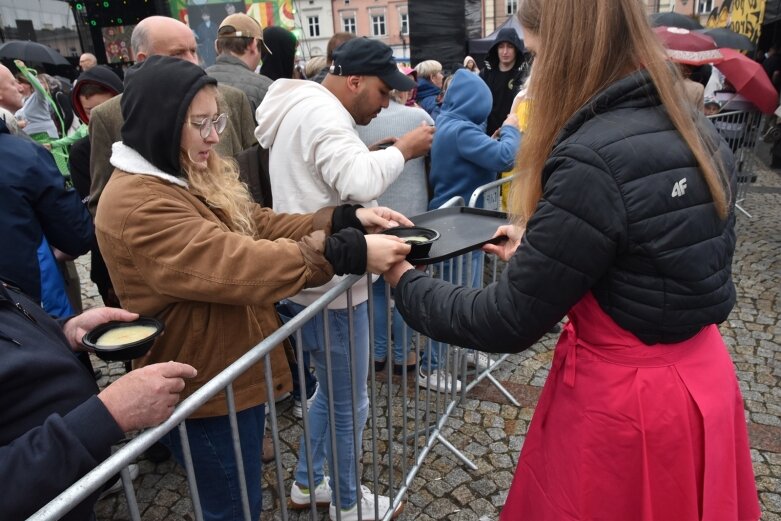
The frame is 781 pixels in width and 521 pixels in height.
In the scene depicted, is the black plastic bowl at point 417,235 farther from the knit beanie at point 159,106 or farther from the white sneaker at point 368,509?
the white sneaker at point 368,509

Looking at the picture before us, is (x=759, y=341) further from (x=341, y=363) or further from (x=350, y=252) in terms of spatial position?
(x=350, y=252)

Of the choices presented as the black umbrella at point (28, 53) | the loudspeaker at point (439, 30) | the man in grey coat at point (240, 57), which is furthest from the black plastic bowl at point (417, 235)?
the black umbrella at point (28, 53)

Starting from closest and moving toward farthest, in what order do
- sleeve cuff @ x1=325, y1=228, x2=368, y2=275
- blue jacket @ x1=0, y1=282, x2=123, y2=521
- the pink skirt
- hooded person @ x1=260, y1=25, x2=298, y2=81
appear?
blue jacket @ x1=0, y1=282, x2=123, y2=521
the pink skirt
sleeve cuff @ x1=325, y1=228, x2=368, y2=275
hooded person @ x1=260, y1=25, x2=298, y2=81

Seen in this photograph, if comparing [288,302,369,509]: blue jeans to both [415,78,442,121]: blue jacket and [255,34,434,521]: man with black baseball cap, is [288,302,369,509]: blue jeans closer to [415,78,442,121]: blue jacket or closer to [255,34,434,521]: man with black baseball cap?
[255,34,434,521]: man with black baseball cap

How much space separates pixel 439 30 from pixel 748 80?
13.1ft

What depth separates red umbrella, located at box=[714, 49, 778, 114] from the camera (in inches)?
263

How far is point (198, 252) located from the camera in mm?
1468

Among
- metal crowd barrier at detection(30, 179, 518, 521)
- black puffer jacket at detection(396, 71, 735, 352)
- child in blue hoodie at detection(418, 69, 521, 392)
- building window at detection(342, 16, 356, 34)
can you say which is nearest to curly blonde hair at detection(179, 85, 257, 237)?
metal crowd barrier at detection(30, 179, 518, 521)

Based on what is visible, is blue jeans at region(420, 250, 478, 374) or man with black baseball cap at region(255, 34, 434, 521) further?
blue jeans at region(420, 250, 478, 374)

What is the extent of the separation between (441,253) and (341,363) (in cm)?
72

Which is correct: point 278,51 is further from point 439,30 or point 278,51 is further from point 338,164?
point 439,30

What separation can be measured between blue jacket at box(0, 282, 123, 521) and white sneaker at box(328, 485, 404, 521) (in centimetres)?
132

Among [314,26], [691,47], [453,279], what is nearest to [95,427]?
[453,279]

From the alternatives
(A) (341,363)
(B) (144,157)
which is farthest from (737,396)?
(B) (144,157)
